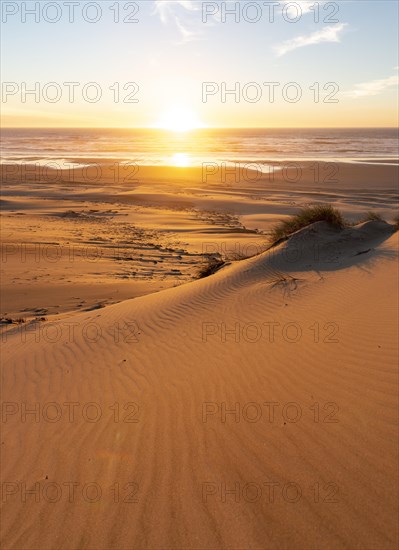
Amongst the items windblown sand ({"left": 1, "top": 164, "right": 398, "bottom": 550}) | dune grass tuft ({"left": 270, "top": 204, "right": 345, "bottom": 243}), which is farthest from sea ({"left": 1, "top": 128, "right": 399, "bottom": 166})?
windblown sand ({"left": 1, "top": 164, "right": 398, "bottom": 550})

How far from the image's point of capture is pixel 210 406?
14.6 ft

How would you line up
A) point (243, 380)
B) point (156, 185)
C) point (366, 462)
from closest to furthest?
point (366, 462), point (243, 380), point (156, 185)

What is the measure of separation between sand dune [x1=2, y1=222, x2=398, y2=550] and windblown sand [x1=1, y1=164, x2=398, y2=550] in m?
0.01

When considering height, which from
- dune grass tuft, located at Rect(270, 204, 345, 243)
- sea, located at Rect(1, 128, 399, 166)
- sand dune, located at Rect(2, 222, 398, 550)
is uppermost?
sea, located at Rect(1, 128, 399, 166)

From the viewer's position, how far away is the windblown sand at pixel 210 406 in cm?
300

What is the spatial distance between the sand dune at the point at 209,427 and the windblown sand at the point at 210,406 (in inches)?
0.6

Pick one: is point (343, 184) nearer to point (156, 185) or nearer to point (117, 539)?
point (156, 185)

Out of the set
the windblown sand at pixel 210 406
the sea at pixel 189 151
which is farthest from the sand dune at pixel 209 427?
the sea at pixel 189 151

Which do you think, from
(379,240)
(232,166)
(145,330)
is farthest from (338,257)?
(232,166)

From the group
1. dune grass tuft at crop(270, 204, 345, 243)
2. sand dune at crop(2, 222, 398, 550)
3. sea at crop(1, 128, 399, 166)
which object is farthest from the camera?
sea at crop(1, 128, 399, 166)

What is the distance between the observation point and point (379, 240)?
1198 centimetres

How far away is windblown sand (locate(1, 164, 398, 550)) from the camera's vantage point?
9.84ft

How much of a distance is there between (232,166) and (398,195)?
1727cm

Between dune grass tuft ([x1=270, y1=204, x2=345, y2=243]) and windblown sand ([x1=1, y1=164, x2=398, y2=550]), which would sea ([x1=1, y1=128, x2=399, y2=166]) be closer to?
dune grass tuft ([x1=270, y1=204, x2=345, y2=243])
